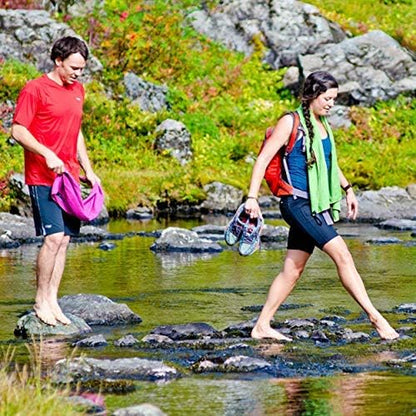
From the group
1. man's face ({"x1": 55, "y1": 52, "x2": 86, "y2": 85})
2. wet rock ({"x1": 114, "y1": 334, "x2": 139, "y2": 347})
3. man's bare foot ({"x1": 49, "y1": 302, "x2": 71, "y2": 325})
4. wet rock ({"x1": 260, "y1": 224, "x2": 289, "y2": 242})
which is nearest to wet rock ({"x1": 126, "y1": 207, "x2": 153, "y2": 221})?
wet rock ({"x1": 260, "y1": 224, "x2": 289, "y2": 242})

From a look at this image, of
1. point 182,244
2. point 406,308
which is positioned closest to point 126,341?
point 406,308

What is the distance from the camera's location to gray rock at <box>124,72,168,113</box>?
28.5 m

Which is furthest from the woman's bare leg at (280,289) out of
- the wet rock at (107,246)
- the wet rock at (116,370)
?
the wet rock at (107,246)

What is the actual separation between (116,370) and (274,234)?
10756mm

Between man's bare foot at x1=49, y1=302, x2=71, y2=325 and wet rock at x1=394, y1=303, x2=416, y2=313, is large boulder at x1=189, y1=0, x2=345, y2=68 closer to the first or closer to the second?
wet rock at x1=394, y1=303, x2=416, y2=313

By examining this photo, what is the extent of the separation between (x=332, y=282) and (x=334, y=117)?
1623 cm

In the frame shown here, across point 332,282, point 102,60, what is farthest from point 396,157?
point 332,282

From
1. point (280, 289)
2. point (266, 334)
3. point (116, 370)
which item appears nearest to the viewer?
point (116, 370)

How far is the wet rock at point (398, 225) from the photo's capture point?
66.7 feet

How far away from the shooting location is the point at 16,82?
25.8 metres

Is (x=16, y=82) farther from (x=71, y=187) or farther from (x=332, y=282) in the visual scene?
(x=71, y=187)

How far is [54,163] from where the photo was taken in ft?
32.2

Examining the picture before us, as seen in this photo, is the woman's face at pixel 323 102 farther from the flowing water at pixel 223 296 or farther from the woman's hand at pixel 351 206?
the flowing water at pixel 223 296

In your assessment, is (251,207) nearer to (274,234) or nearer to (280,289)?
(280,289)
